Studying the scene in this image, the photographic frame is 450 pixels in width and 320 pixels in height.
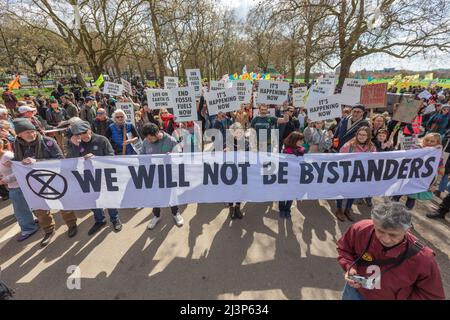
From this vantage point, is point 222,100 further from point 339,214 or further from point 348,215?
point 348,215

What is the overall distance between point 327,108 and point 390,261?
347 cm

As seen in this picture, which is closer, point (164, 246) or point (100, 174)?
point (100, 174)

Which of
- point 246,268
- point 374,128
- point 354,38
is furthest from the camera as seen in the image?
point 354,38

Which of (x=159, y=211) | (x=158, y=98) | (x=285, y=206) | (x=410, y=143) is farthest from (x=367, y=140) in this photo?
(x=158, y=98)

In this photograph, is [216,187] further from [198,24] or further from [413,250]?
[198,24]

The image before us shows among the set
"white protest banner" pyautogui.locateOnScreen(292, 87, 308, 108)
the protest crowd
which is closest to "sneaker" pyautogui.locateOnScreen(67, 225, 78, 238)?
the protest crowd

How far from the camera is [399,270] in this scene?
68.5 inches

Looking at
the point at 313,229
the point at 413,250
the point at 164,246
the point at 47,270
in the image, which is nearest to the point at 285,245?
the point at 313,229

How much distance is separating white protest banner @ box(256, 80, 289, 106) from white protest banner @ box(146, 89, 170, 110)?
2254mm

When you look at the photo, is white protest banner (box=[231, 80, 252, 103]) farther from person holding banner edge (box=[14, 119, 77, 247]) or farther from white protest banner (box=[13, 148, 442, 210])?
person holding banner edge (box=[14, 119, 77, 247])

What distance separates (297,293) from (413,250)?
5.39ft

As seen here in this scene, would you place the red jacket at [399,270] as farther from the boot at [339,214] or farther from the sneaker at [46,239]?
the sneaker at [46,239]

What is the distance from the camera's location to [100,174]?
3494 millimetres

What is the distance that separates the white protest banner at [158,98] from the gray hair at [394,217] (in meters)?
4.98
